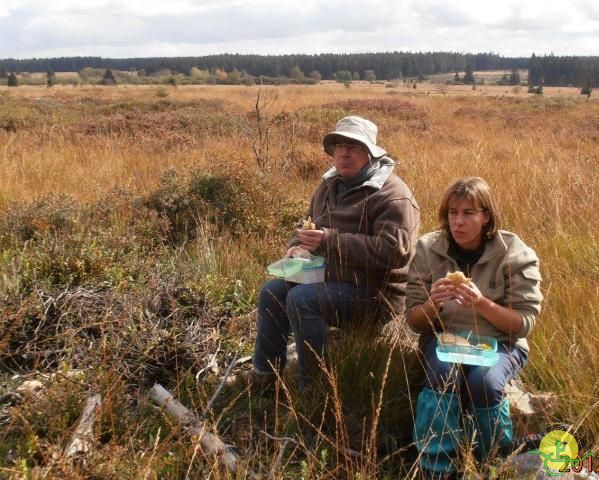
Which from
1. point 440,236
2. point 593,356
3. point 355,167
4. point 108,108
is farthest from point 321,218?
point 108,108

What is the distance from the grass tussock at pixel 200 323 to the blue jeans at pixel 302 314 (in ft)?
0.44

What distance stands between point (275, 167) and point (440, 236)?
4373mm

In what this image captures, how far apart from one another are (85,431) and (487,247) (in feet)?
6.13

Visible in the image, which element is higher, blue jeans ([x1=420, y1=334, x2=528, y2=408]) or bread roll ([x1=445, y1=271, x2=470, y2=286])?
bread roll ([x1=445, y1=271, x2=470, y2=286])

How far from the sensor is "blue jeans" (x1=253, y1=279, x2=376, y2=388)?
268cm

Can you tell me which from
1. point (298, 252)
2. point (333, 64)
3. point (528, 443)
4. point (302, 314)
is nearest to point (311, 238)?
point (298, 252)

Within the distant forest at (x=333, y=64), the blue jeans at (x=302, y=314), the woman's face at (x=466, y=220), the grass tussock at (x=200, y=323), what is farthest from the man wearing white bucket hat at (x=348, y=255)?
the distant forest at (x=333, y=64)

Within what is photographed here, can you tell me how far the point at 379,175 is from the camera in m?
2.88

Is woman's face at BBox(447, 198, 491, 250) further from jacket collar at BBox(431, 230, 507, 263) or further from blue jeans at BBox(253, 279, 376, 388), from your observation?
blue jeans at BBox(253, 279, 376, 388)

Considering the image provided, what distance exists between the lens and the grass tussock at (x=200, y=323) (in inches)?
87.4

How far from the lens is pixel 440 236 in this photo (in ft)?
8.29

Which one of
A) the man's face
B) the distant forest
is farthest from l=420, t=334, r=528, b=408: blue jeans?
the distant forest

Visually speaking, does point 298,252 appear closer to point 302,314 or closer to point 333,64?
point 302,314

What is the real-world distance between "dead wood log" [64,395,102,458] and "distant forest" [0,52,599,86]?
7272 centimetres
